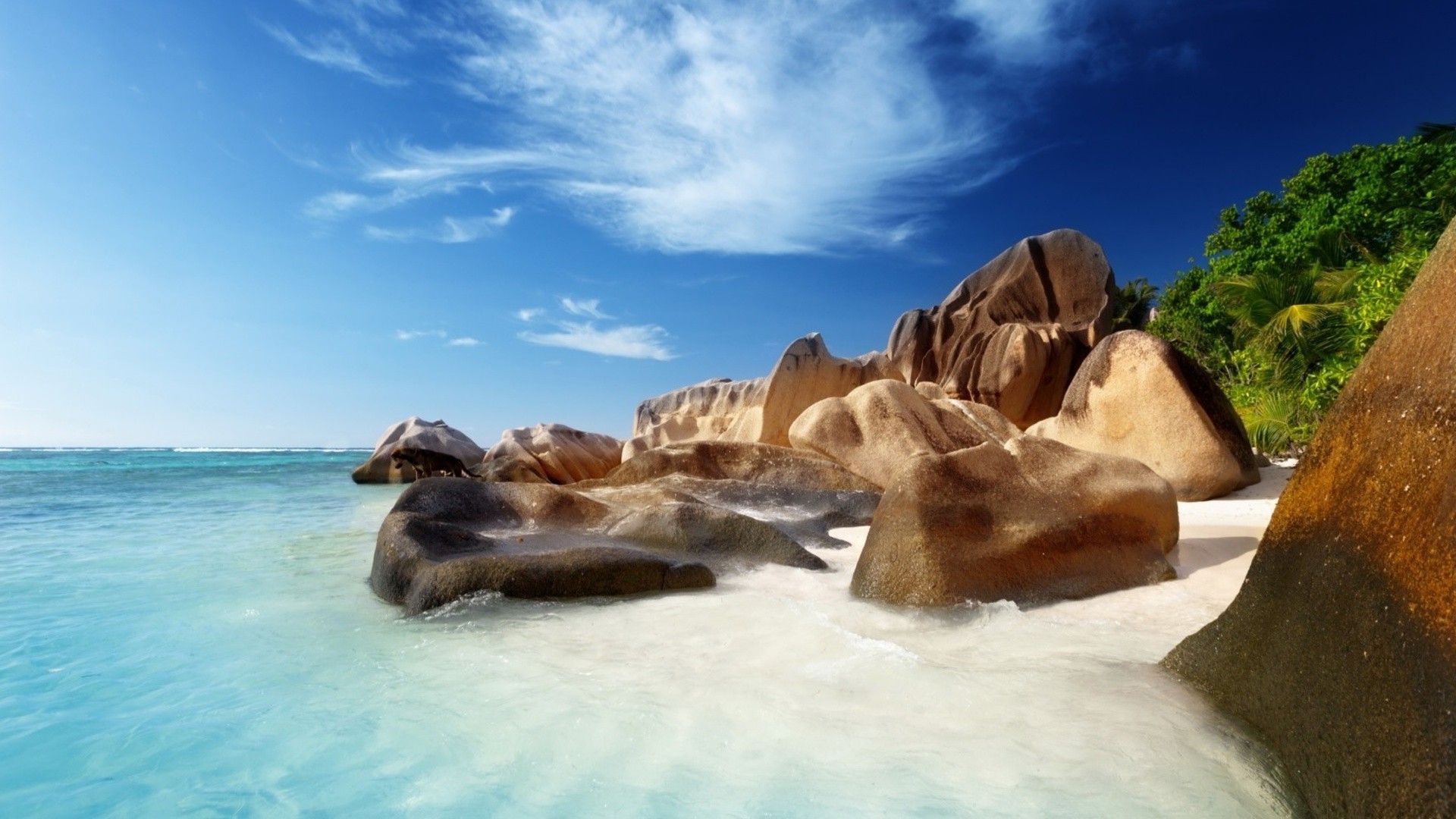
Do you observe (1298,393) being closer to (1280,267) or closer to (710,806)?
(1280,267)

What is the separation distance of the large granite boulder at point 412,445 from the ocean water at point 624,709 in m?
19.6

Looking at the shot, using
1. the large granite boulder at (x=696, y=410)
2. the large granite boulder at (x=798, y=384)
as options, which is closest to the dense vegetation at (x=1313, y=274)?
the large granite boulder at (x=798, y=384)

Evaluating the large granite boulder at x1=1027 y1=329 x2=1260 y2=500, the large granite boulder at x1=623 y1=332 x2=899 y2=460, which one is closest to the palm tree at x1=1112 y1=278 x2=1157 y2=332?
the large granite boulder at x1=623 y1=332 x2=899 y2=460

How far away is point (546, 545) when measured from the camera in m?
5.67

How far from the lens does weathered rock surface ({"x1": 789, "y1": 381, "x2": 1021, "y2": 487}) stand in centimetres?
1054

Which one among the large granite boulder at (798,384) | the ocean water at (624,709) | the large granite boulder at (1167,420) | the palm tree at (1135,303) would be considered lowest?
the ocean water at (624,709)

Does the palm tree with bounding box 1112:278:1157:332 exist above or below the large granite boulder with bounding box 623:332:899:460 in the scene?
above

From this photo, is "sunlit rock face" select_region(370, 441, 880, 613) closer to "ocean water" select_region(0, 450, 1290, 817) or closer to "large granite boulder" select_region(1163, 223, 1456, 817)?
"ocean water" select_region(0, 450, 1290, 817)

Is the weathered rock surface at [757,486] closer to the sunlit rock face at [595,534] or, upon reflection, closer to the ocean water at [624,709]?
the sunlit rock face at [595,534]

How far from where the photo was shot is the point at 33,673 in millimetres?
3486

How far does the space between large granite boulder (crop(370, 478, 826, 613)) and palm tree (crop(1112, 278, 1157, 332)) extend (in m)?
30.7

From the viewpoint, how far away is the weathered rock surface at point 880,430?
10539 mm

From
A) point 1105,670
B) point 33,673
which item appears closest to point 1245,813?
point 1105,670

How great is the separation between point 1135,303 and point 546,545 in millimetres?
36866
